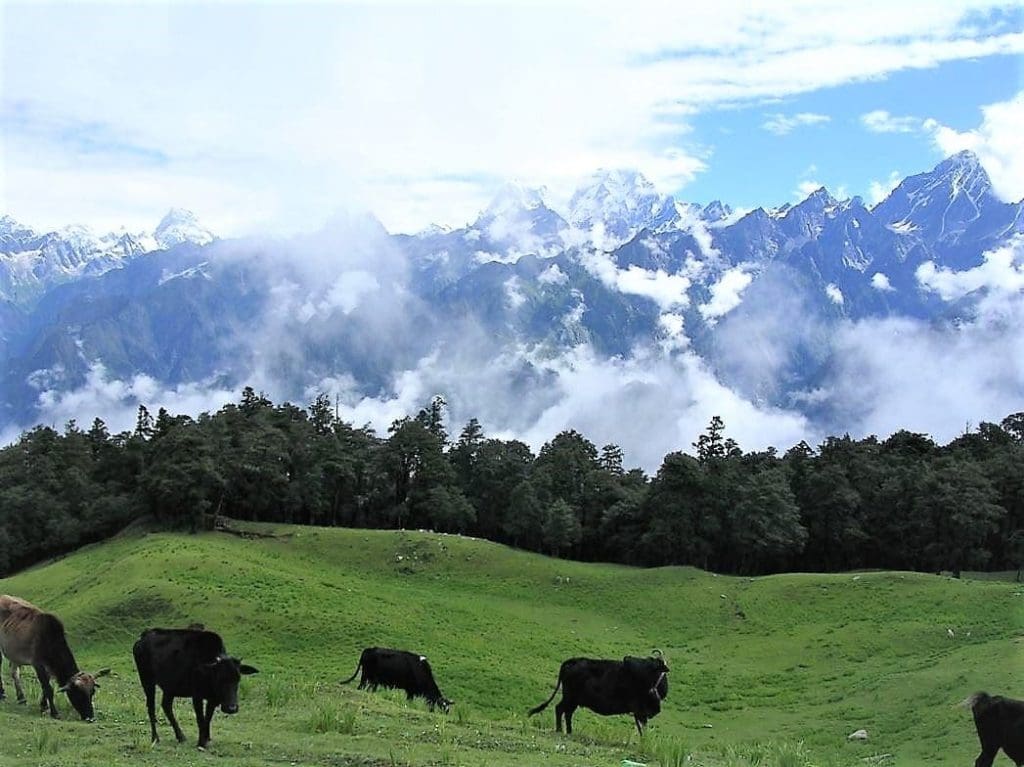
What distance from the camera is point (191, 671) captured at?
1362cm

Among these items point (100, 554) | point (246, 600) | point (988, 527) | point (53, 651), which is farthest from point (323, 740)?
point (988, 527)

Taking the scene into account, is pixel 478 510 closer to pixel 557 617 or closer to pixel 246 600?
pixel 557 617

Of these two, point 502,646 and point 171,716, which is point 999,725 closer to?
point 171,716

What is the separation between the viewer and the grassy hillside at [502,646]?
15055 millimetres

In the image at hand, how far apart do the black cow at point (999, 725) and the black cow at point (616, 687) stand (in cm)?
621

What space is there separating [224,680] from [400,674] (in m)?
12.1

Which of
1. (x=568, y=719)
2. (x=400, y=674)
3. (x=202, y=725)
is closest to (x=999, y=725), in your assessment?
(x=568, y=719)

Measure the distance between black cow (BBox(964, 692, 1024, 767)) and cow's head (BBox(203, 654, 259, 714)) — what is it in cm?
1288

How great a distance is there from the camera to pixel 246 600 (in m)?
43.7

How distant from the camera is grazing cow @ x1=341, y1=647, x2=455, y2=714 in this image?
24.4 metres

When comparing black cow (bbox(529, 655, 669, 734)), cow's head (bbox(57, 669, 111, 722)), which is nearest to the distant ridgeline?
black cow (bbox(529, 655, 669, 734))

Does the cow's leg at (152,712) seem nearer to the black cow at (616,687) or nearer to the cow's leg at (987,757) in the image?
the black cow at (616,687)

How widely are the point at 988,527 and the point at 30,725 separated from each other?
230ft

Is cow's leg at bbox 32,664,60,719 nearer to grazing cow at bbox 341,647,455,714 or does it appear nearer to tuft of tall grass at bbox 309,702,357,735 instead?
tuft of tall grass at bbox 309,702,357,735
